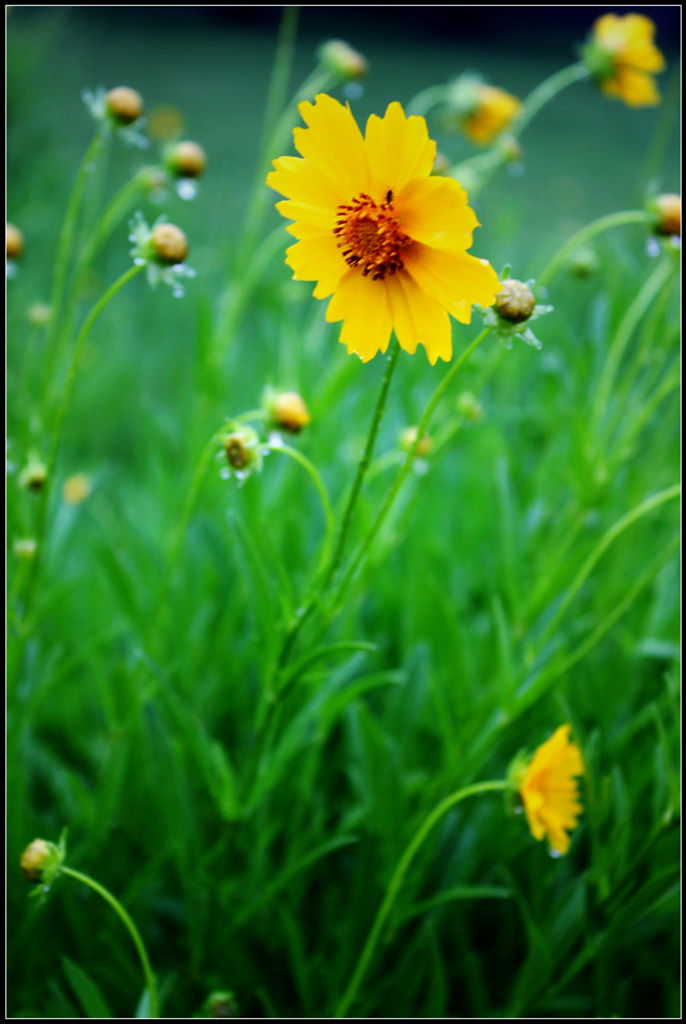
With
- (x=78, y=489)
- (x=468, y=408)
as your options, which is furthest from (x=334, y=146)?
(x=78, y=489)

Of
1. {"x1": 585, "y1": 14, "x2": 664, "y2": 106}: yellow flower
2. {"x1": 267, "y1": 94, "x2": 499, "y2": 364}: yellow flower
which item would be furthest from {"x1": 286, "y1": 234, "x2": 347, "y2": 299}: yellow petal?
{"x1": 585, "y1": 14, "x2": 664, "y2": 106}: yellow flower

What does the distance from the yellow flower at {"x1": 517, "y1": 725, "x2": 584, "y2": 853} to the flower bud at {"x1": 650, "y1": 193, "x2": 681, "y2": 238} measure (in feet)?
1.29

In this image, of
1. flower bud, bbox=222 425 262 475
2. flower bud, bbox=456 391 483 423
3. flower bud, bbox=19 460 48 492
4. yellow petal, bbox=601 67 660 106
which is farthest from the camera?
yellow petal, bbox=601 67 660 106

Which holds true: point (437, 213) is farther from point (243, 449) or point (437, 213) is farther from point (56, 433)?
point (56, 433)

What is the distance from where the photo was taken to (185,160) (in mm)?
671

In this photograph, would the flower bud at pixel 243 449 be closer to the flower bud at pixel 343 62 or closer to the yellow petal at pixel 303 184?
the yellow petal at pixel 303 184

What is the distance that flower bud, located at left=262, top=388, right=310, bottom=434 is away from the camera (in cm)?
58

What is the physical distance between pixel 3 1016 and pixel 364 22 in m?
3.26

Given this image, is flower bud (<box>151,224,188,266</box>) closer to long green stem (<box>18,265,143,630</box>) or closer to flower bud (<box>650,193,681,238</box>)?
long green stem (<box>18,265,143,630</box>)

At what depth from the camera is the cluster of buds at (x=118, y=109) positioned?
600 millimetres

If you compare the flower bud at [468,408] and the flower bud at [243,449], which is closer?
the flower bud at [243,449]

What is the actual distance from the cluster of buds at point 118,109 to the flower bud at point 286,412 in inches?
8.0

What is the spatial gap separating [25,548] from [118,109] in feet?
1.09

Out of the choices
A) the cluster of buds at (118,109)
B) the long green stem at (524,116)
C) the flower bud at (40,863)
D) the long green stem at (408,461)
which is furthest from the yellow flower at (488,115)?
the flower bud at (40,863)
